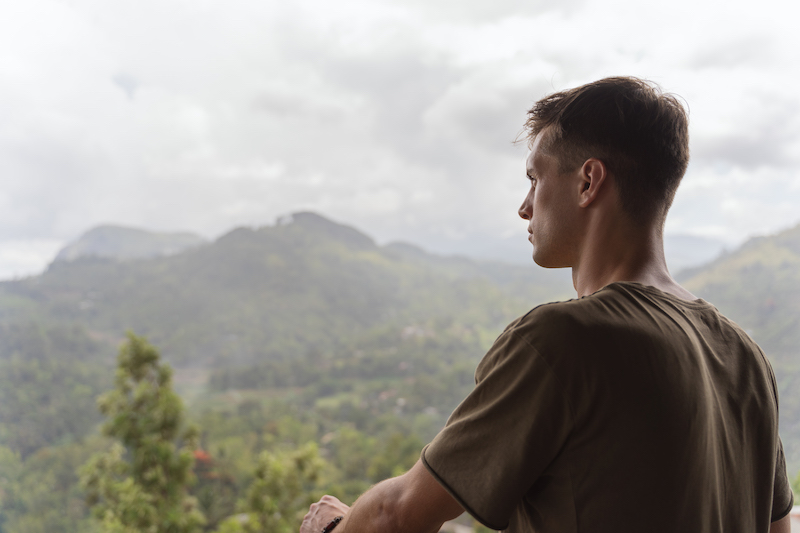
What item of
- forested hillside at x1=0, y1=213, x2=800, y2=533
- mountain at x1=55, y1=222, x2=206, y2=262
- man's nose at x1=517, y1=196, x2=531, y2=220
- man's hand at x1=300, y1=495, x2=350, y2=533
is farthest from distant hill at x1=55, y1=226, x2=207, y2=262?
man's nose at x1=517, y1=196, x2=531, y2=220

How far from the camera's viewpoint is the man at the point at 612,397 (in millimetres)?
495

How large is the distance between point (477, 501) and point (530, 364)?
155 millimetres

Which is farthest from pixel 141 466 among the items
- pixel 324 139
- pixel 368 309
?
pixel 324 139

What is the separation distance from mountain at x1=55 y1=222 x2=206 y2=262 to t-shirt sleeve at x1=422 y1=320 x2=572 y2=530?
39478 mm

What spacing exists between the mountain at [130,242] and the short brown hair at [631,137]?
39.4 m

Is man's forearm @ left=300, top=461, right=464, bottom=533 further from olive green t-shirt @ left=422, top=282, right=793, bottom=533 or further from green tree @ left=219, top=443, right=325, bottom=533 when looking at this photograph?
green tree @ left=219, top=443, right=325, bottom=533

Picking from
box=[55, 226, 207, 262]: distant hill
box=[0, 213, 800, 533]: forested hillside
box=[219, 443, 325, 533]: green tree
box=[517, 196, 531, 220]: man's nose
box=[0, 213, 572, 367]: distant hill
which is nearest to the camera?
box=[517, 196, 531, 220]: man's nose

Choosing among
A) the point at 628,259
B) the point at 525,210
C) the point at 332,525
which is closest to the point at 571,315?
the point at 628,259

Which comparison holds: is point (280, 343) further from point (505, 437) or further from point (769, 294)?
point (505, 437)

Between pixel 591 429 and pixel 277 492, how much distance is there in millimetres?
6219

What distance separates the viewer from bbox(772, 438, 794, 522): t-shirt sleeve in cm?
70

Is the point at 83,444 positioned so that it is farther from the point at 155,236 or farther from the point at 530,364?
the point at 155,236

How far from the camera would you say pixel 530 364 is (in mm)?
504

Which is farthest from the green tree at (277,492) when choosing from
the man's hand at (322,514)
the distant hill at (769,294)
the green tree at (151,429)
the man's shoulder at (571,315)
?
the distant hill at (769,294)
